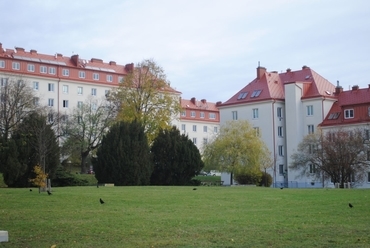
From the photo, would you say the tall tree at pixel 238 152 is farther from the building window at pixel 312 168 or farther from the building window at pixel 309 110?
the building window at pixel 309 110

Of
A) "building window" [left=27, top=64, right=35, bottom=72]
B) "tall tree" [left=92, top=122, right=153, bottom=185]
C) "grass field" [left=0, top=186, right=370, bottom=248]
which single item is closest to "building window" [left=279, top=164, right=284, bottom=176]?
"tall tree" [left=92, top=122, right=153, bottom=185]

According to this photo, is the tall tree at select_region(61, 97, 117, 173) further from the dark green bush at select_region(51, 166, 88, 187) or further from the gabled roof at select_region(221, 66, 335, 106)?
the dark green bush at select_region(51, 166, 88, 187)

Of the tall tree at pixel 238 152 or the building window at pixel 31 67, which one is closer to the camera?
the tall tree at pixel 238 152

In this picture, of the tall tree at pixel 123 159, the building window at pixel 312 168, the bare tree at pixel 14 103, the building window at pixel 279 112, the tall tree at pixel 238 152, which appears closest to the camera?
the tall tree at pixel 123 159

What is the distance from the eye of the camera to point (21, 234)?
58.6 feet

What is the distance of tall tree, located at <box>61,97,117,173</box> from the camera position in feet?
289

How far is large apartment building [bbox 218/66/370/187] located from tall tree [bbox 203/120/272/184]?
14241mm

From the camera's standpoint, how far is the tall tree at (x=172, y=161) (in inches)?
2504

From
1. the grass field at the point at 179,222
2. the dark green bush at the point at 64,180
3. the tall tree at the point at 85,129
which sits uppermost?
the tall tree at the point at 85,129

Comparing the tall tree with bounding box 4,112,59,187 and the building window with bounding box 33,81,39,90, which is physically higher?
the building window with bounding box 33,81,39,90

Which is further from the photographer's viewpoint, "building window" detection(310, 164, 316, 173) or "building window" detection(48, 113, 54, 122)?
"building window" detection(48, 113, 54, 122)

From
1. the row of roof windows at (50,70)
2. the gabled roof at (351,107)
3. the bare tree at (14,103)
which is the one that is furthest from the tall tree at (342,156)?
the row of roof windows at (50,70)

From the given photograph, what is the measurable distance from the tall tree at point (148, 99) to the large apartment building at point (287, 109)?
61.8 feet

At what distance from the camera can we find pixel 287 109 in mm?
86500
